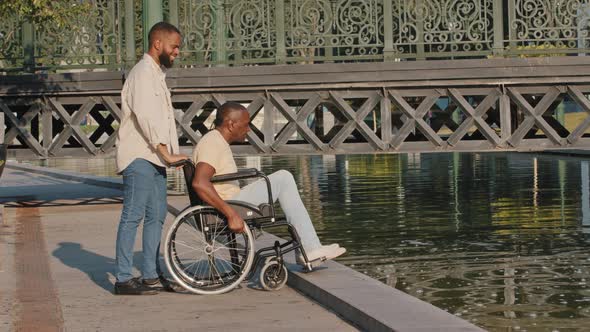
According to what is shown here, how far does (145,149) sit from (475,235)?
283 inches

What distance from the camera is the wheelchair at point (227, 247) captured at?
10539 millimetres

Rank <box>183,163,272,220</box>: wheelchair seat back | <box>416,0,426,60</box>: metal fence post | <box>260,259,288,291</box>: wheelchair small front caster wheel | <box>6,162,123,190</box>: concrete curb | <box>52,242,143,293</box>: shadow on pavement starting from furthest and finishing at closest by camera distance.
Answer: <box>6,162,123,190</box>: concrete curb, <box>416,0,426,60</box>: metal fence post, <box>52,242,143,293</box>: shadow on pavement, <box>183,163,272,220</box>: wheelchair seat back, <box>260,259,288,291</box>: wheelchair small front caster wheel

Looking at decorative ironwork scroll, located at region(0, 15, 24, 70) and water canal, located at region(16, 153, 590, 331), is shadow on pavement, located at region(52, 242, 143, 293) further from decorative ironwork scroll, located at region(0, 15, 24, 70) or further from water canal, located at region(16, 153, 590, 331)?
decorative ironwork scroll, located at region(0, 15, 24, 70)

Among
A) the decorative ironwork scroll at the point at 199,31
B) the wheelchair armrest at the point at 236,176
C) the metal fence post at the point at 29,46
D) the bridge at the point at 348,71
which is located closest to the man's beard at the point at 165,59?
the wheelchair armrest at the point at 236,176

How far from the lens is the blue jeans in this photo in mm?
10539

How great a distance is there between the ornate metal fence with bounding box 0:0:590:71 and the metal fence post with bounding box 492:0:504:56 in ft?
0.04

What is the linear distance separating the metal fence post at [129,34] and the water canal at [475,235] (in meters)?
3.45

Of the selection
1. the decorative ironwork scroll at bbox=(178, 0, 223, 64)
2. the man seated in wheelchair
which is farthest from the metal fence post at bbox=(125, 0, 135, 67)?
the man seated in wheelchair

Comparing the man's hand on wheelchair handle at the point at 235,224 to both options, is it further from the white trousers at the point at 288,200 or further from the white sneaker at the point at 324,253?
the white sneaker at the point at 324,253

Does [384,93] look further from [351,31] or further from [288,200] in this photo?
[288,200]

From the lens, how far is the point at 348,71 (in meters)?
17.5

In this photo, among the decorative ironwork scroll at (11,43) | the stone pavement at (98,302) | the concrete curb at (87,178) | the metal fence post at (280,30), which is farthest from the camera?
the concrete curb at (87,178)

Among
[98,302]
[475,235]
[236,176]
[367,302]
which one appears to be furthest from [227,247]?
[475,235]

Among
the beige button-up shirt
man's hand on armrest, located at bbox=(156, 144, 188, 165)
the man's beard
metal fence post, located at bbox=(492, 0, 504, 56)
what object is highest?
metal fence post, located at bbox=(492, 0, 504, 56)
